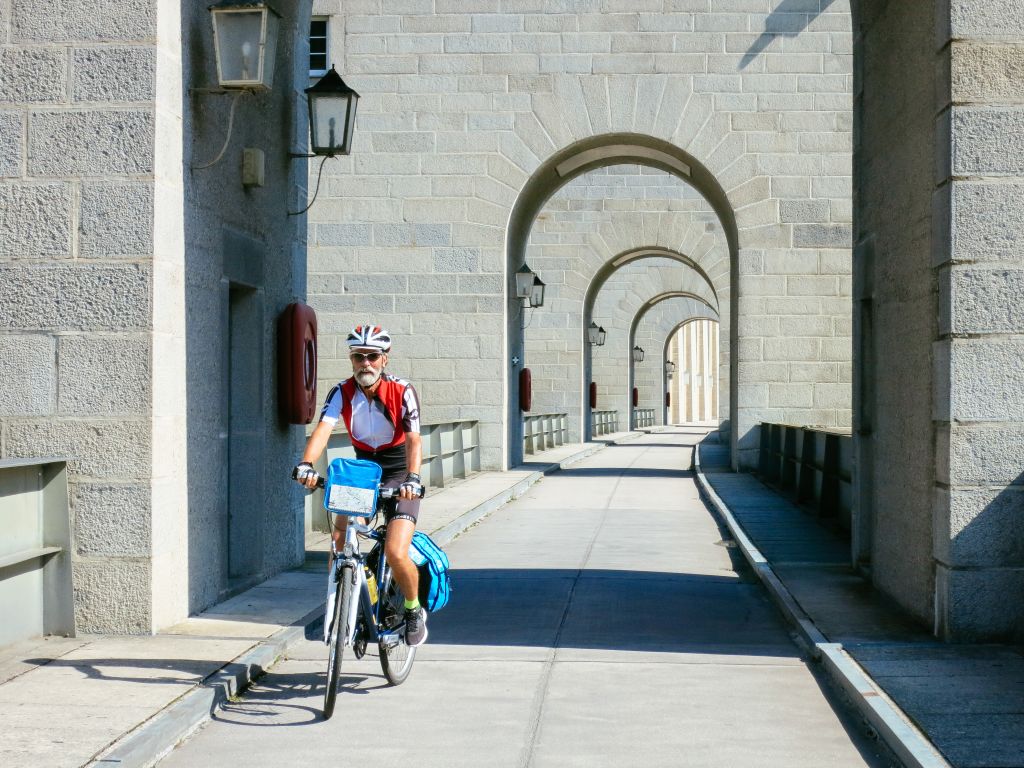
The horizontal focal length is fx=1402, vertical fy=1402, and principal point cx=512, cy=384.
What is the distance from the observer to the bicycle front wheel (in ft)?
19.9

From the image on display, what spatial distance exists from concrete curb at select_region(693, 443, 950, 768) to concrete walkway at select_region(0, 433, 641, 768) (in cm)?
290

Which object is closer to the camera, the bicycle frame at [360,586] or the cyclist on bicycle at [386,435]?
the bicycle frame at [360,586]

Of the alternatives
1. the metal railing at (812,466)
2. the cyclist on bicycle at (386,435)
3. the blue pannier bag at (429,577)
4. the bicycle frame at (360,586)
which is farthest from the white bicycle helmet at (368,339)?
the metal railing at (812,466)

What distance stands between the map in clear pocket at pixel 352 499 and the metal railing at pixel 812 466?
6.71m

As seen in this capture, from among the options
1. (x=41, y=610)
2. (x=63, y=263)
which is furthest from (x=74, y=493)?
(x=63, y=263)

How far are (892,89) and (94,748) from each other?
6633 mm

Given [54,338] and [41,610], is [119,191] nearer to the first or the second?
[54,338]

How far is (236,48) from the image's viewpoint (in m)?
8.59

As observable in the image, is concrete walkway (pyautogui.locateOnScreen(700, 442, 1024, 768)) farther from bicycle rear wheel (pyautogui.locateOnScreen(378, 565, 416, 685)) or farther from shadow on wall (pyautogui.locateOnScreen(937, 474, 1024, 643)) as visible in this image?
bicycle rear wheel (pyautogui.locateOnScreen(378, 565, 416, 685))

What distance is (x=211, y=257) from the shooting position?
8.99 m

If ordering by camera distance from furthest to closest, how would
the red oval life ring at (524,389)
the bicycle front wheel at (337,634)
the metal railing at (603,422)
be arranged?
the metal railing at (603,422) → the red oval life ring at (524,389) → the bicycle front wheel at (337,634)

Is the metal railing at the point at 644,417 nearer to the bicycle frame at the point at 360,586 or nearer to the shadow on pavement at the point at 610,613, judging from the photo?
the shadow on pavement at the point at 610,613

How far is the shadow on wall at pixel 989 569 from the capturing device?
296 inches

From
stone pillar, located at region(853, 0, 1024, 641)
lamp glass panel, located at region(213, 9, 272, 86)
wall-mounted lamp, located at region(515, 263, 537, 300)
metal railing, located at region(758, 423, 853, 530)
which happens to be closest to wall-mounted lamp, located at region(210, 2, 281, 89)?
lamp glass panel, located at region(213, 9, 272, 86)
